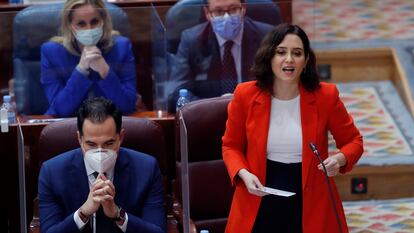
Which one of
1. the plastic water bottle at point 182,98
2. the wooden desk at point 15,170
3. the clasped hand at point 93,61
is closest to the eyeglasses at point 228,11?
the plastic water bottle at point 182,98

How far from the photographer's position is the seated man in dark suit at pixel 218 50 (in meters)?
2.99

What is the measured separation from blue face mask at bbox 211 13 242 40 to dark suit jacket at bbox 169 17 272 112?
0.06ft

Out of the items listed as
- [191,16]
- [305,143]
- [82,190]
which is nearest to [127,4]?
[191,16]

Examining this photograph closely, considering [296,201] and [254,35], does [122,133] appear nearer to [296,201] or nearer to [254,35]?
[296,201]

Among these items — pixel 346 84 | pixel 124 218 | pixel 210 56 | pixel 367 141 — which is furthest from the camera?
pixel 346 84

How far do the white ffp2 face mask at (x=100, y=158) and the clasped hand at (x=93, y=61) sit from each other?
2.09 ft

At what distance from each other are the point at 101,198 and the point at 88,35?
790 mm

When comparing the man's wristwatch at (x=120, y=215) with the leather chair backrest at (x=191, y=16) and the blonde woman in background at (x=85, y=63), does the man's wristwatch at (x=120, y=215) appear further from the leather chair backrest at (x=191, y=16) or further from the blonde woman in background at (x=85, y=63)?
the leather chair backrest at (x=191, y=16)

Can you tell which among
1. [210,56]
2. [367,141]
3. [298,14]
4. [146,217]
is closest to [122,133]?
[146,217]

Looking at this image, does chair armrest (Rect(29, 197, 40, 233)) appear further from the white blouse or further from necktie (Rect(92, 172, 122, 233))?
the white blouse

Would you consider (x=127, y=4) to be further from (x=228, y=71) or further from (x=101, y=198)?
(x=101, y=198)

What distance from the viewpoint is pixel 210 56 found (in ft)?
9.93

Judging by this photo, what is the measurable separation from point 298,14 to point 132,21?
0.49 m

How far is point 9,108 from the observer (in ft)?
9.45
